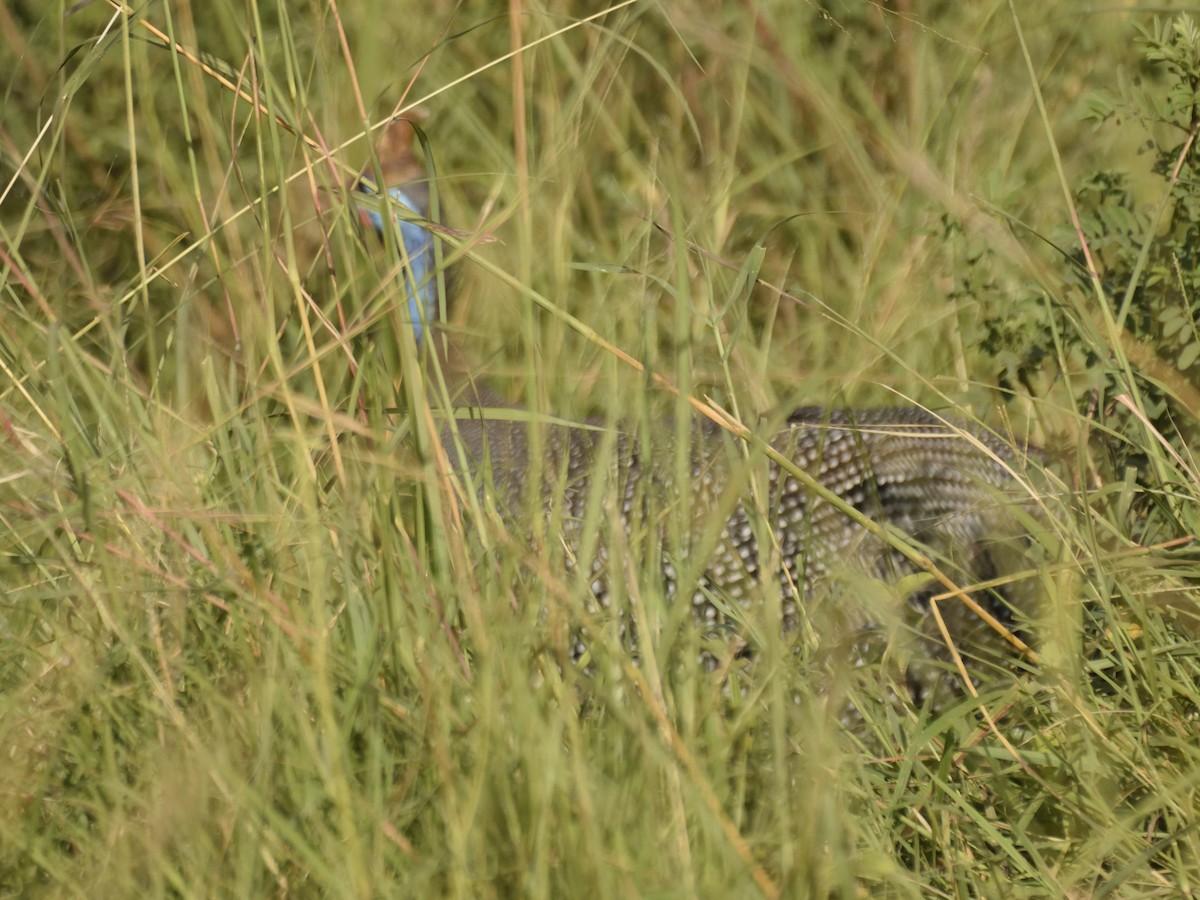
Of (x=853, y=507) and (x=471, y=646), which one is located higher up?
(x=471, y=646)

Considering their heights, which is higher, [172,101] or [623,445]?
[172,101]

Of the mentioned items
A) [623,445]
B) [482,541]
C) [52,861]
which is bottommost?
[623,445]

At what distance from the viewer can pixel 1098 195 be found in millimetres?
2438

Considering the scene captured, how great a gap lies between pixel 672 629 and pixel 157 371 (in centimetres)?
68

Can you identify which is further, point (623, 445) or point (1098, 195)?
point (1098, 195)

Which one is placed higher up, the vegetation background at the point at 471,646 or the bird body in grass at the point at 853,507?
the vegetation background at the point at 471,646

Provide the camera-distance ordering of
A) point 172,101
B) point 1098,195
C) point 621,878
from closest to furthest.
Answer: point 621,878, point 1098,195, point 172,101

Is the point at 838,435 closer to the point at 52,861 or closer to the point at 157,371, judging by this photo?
the point at 157,371

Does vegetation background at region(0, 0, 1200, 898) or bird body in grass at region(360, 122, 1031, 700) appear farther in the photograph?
bird body in grass at region(360, 122, 1031, 700)

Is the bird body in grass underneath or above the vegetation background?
underneath

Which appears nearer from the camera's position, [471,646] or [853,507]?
[471,646]

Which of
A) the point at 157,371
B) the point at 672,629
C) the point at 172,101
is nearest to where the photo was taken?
the point at 672,629

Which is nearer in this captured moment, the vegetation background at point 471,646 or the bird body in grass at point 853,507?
the vegetation background at point 471,646

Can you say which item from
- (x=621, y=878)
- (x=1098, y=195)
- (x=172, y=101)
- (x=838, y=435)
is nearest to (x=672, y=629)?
(x=621, y=878)
